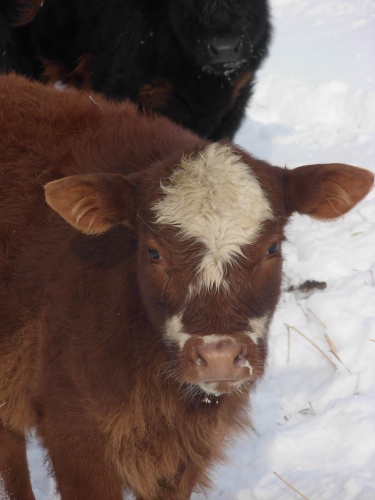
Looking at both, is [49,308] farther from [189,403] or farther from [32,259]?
[189,403]

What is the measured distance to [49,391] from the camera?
3.67 m

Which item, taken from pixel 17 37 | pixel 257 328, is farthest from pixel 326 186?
pixel 17 37

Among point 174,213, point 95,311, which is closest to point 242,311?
point 174,213

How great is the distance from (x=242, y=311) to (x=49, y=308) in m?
0.93

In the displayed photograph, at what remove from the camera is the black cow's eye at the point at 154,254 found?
338cm

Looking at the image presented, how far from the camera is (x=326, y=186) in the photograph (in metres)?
3.51

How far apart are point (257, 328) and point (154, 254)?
0.47 meters

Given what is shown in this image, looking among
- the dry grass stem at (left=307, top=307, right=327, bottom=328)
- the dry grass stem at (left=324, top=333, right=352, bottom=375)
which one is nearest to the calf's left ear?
the dry grass stem at (left=324, top=333, right=352, bottom=375)

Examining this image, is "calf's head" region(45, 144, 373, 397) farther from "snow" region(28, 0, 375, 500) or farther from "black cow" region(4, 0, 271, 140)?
"black cow" region(4, 0, 271, 140)

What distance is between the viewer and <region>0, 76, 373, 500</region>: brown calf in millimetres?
3258

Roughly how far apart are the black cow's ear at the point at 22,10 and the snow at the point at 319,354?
8.21ft

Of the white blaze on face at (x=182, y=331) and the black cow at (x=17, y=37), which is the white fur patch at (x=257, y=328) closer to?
the white blaze on face at (x=182, y=331)

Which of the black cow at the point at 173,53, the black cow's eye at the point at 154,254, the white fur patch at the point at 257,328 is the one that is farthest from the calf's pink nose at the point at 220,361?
the black cow at the point at 173,53

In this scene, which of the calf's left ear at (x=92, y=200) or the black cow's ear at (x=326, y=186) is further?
the black cow's ear at (x=326, y=186)
